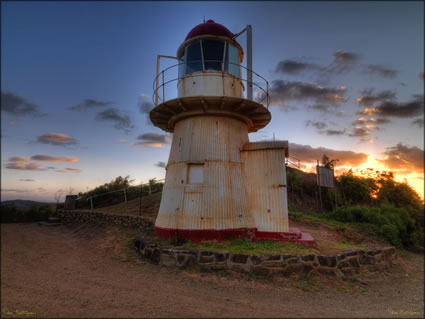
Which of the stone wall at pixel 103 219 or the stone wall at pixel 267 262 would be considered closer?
the stone wall at pixel 267 262

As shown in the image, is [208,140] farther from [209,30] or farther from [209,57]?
[209,30]

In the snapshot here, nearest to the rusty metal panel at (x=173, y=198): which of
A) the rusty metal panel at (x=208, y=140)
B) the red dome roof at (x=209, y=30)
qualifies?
the rusty metal panel at (x=208, y=140)

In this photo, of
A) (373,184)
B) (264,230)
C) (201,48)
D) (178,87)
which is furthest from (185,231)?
(373,184)

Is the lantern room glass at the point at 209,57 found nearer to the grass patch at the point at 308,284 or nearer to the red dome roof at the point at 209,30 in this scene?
the red dome roof at the point at 209,30

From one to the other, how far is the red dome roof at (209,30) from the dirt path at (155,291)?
929 centimetres

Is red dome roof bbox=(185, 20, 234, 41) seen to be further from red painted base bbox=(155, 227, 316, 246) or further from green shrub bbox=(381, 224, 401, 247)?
green shrub bbox=(381, 224, 401, 247)

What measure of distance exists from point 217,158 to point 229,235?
295 cm

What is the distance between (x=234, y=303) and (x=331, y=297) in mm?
2579

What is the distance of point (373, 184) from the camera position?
22.7 meters

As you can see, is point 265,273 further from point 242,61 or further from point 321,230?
point 242,61

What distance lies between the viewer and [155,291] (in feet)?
18.5

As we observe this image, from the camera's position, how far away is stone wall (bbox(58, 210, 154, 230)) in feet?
38.8

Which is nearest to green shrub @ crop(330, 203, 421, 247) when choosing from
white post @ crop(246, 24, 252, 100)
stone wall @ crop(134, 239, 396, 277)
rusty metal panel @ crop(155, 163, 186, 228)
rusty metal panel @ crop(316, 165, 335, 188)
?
rusty metal panel @ crop(316, 165, 335, 188)

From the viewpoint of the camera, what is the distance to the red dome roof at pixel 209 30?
1023 cm
